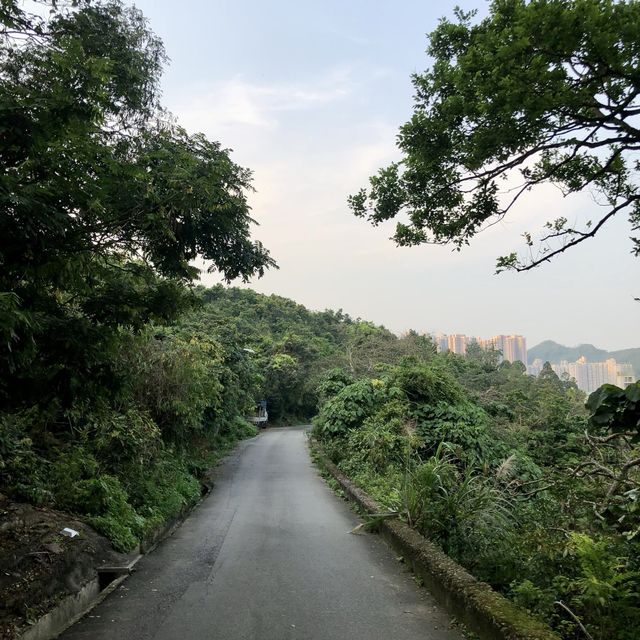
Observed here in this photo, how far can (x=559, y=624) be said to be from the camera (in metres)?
4.09

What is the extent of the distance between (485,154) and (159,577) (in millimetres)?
6287

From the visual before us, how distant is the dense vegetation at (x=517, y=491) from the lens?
3.76 metres

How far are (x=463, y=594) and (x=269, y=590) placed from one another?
2179mm

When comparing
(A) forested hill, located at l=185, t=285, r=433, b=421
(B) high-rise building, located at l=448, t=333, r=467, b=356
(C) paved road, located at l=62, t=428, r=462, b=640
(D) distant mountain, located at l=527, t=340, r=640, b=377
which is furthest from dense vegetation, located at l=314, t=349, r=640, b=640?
(D) distant mountain, located at l=527, t=340, r=640, b=377

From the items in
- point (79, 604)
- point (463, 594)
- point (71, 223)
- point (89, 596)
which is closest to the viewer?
point (71, 223)

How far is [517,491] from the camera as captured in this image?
9.69 m

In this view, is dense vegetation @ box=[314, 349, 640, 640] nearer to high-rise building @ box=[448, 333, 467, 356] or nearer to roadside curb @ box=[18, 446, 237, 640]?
roadside curb @ box=[18, 446, 237, 640]

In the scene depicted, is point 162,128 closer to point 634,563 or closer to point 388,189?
point 388,189

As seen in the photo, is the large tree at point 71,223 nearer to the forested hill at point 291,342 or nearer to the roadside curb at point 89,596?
the roadside curb at point 89,596

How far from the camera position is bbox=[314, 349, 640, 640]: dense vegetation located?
3.76 metres

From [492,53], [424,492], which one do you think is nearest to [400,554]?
[424,492]

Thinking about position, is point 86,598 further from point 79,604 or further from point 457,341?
point 457,341

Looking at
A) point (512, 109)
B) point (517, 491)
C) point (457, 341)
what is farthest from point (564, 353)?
point (512, 109)

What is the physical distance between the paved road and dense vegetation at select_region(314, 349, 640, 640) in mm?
863
